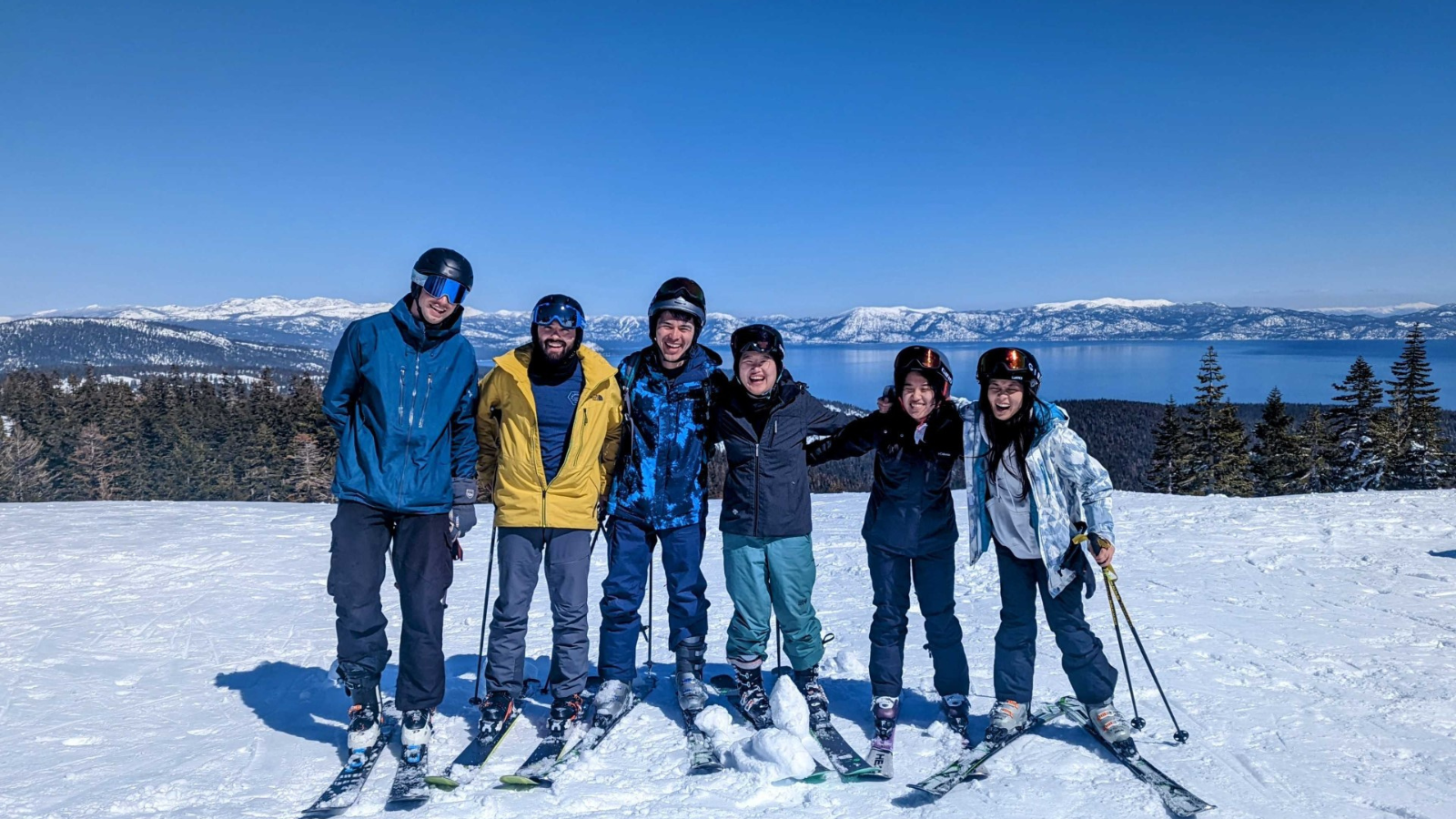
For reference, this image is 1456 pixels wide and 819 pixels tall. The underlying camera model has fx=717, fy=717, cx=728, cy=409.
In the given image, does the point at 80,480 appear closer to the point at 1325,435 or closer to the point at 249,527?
the point at 249,527

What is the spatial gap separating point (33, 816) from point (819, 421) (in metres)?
3.78

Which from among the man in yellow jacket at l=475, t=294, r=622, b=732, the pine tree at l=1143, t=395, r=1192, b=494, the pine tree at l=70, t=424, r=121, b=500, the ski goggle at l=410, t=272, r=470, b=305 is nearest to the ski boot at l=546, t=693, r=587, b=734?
the man in yellow jacket at l=475, t=294, r=622, b=732

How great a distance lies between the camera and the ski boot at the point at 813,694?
3609mm

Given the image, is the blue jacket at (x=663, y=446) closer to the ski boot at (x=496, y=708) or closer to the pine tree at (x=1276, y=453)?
the ski boot at (x=496, y=708)

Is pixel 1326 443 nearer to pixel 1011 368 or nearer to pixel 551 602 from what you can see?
pixel 1011 368

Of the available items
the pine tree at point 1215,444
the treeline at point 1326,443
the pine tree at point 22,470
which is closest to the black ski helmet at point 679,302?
the treeline at point 1326,443

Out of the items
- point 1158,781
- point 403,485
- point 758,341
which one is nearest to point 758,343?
point 758,341

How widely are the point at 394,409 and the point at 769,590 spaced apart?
6.67ft

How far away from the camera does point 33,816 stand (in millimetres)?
2949

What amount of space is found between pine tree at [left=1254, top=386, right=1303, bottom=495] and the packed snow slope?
27.3 metres

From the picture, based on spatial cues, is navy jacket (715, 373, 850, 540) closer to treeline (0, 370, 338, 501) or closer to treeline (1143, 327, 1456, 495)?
treeline (1143, 327, 1456, 495)

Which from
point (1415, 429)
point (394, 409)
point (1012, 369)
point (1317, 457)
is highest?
point (1012, 369)

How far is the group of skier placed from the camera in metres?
3.32

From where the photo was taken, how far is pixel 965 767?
3.22 metres
